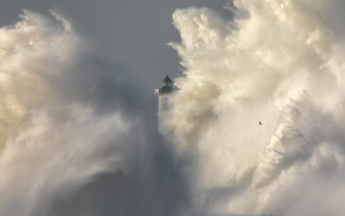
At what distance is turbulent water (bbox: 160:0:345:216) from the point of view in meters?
33.6

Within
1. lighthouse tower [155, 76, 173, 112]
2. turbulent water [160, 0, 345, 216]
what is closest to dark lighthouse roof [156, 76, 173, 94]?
lighthouse tower [155, 76, 173, 112]

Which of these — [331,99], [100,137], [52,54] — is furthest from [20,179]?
[331,99]

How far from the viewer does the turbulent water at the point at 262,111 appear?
110 feet

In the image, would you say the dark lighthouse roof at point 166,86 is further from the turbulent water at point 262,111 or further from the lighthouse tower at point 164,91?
the turbulent water at point 262,111

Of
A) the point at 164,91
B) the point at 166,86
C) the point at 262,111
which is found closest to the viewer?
the point at 262,111

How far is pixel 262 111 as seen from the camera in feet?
124

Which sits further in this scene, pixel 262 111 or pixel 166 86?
pixel 166 86

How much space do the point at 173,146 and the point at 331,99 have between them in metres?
12.1

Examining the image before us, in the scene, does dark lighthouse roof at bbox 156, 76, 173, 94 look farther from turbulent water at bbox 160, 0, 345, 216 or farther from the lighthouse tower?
turbulent water at bbox 160, 0, 345, 216

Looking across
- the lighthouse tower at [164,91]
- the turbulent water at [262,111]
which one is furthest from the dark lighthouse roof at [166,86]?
the turbulent water at [262,111]

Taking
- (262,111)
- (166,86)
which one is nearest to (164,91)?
(166,86)

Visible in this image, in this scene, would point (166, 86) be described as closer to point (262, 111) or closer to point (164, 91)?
point (164, 91)

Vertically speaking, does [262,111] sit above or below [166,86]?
below

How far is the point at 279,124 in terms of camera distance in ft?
→ 115
